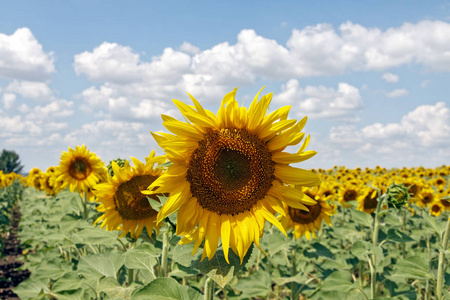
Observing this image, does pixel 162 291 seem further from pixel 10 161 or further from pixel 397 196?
pixel 10 161

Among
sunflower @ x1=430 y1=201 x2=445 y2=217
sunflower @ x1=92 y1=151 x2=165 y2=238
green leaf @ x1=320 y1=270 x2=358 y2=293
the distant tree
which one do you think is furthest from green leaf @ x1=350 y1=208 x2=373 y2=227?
the distant tree

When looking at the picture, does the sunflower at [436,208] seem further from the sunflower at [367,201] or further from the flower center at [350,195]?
the sunflower at [367,201]

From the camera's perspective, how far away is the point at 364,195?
21.6ft

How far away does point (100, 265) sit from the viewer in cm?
353

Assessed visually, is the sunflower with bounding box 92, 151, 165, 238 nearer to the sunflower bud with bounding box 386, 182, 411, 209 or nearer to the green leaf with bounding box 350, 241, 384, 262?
the green leaf with bounding box 350, 241, 384, 262

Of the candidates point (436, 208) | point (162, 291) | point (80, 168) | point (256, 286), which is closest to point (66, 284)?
point (162, 291)

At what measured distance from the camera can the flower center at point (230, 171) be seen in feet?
6.88

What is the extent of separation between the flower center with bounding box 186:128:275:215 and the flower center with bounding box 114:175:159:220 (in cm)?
100

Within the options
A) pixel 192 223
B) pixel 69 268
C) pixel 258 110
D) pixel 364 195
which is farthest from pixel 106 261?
pixel 364 195

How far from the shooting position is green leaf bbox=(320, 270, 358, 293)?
158 inches

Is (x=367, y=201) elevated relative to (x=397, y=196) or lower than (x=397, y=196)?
lower

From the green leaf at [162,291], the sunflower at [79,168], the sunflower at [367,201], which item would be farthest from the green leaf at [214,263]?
the sunflower at [367,201]

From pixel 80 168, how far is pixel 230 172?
4.25 m

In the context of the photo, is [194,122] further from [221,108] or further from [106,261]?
[106,261]
